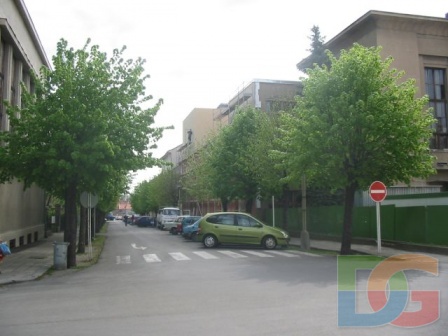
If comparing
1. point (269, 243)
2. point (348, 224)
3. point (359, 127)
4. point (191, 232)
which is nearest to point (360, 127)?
point (359, 127)

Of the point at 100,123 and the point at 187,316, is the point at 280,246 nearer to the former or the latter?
the point at 100,123

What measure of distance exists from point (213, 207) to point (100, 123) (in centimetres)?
4745

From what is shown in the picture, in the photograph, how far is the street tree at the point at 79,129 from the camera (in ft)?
50.4

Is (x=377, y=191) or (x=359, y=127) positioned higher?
(x=359, y=127)

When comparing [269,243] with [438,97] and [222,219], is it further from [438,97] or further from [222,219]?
[438,97]

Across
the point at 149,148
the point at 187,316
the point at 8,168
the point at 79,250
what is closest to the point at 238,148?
the point at 79,250

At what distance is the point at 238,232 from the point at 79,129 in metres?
9.73

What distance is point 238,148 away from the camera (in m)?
33.9

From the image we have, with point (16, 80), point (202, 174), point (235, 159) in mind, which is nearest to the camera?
point (16, 80)

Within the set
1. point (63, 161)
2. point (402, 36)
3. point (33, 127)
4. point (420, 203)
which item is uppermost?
point (402, 36)

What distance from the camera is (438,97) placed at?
109ft

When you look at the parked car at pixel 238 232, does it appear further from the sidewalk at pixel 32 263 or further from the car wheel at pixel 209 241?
the sidewalk at pixel 32 263

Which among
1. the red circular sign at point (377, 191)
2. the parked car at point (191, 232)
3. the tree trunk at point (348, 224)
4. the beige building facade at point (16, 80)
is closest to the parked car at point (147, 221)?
the beige building facade at point (16, 80)

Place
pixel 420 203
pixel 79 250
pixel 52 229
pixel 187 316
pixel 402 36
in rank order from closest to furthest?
pixel 187 316, pixel 420 203, pixel 79 250, pixel 402 36, pixel 52 229
